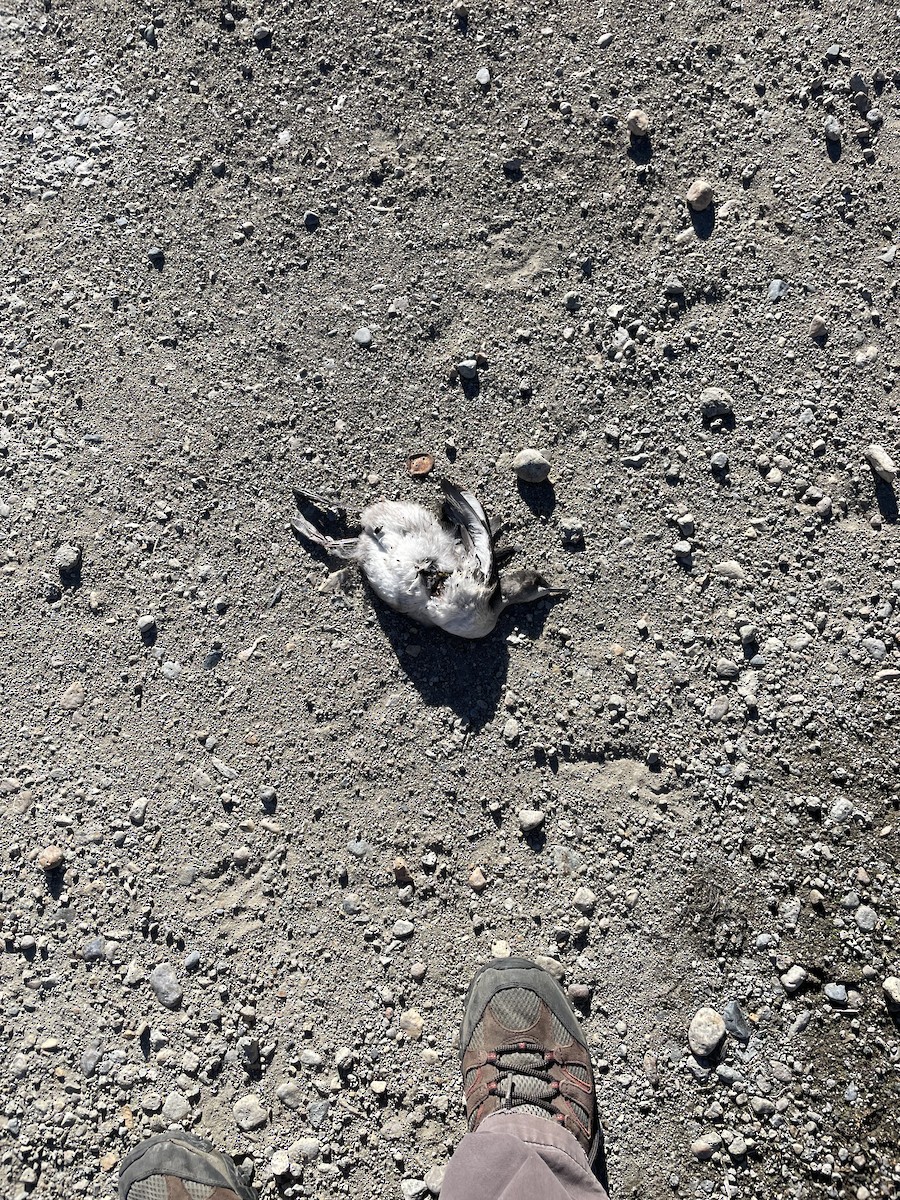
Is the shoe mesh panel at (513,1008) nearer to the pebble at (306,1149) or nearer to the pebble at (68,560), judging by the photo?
the pebble at (306,1149)

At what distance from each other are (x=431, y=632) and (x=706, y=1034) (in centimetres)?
224

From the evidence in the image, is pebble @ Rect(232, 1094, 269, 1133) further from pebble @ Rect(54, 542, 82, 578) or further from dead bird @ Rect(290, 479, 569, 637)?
pebble @ Rect(54, 542, 82, 578)

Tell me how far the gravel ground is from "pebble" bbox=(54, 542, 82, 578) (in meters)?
0.02

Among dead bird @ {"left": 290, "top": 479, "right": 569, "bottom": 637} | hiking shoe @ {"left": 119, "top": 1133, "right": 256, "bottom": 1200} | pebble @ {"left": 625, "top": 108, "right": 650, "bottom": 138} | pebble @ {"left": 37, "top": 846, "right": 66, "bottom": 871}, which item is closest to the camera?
hiking shoe @ {"left": 119, "top": 1133, "right": 256, "bottom": 1200}

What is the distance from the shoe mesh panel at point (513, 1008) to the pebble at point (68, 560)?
2.94 metres

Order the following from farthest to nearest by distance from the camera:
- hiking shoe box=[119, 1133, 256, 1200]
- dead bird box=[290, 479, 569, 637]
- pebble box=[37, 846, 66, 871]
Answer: pebble box=[37, 846, 66, 871], dead bird box=[290, 479, 569, 637], hiking shoe box=[119, 1133, 256, 1200]

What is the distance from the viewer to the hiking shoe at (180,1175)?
3.28 metres

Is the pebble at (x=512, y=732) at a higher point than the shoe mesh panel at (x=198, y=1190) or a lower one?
higher

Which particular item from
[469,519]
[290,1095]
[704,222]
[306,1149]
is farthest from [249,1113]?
[704,222]

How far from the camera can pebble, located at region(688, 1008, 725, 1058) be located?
10.8ft

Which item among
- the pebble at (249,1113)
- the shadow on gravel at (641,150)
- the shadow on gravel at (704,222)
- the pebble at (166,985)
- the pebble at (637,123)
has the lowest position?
the pebble at (249,1113)

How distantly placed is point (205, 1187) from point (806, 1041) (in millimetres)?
2831

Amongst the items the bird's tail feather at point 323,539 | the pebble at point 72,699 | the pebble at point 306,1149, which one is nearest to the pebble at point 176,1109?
the pebble at point 306,1149

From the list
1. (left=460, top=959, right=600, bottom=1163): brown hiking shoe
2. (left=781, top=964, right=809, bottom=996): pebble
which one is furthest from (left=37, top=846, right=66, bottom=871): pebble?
(left=781, top=964, right=809, bottom=996): pebble
